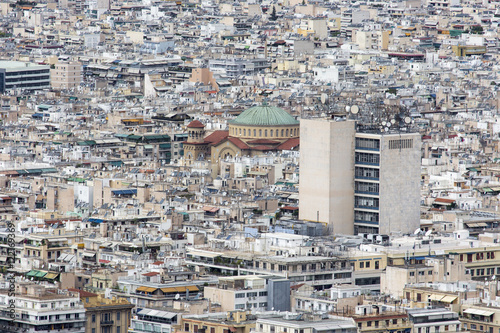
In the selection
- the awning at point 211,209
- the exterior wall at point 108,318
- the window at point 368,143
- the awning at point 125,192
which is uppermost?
the window at point 368,143

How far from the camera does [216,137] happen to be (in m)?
175

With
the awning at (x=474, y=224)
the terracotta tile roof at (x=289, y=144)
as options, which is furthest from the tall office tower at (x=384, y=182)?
the terracotta tile roof at (x=289, y=144)

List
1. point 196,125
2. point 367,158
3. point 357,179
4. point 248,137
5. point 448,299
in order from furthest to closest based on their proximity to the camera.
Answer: point 196,125
point 248,137
point 357,179
point 367,158
point 448,299

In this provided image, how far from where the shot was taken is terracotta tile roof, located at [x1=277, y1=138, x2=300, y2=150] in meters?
172

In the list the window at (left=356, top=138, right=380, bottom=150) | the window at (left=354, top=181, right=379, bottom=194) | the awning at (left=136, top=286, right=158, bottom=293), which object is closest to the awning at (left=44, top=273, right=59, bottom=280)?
the awning at (left=136, top=286, right=158, bottom=293)

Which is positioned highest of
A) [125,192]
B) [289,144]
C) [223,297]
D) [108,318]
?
[289,144]

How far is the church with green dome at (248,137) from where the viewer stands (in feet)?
562

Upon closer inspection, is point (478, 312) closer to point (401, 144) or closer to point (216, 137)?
point (401, 144)

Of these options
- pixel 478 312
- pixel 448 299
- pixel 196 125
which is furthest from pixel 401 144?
pixel 196 125

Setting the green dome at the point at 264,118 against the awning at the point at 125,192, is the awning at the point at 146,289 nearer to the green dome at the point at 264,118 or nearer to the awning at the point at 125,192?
the awning at the point at 125,192

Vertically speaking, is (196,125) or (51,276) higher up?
(196,125)

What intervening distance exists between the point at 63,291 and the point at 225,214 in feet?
118

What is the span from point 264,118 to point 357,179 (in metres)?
52.5

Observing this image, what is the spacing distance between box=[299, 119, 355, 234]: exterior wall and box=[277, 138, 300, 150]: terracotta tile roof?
47.5 m
